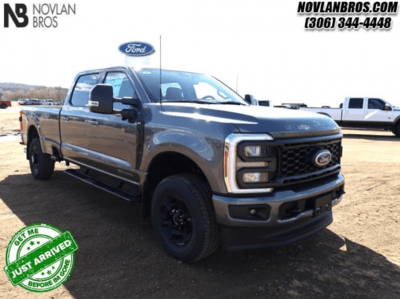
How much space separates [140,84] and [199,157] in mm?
1332

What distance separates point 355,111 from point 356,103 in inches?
17.8

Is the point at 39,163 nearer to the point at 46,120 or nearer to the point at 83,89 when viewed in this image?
the point at 46,120

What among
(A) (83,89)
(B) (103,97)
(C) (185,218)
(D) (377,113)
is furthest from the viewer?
(D) (377,113)

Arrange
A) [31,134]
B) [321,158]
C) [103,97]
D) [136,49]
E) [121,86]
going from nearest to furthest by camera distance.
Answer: [321,158]
[103,97]
[121,86]
[31,134]
[136,49]

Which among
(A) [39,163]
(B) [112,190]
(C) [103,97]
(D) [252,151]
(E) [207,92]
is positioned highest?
(E) [207,92]

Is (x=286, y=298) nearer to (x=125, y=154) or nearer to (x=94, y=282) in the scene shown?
(x=94, y=282)

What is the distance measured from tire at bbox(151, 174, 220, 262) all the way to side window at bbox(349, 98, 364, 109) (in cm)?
1689

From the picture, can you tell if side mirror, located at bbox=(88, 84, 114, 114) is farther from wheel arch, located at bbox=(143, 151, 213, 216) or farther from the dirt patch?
the dirt patch

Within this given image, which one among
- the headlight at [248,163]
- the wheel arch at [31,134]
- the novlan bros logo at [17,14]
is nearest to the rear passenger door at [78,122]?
the wheel arch at [31,134]

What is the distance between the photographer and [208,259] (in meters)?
3.14

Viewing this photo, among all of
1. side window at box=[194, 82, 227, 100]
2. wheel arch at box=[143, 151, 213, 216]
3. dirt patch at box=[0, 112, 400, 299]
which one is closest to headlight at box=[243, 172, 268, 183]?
wheel arch at box=[143, 151, 213, 216]

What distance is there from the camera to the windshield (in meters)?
3.64

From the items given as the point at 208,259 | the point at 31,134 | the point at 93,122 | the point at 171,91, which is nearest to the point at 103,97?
the point at 171,91

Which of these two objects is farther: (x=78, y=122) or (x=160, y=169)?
(x=78, y=122)
